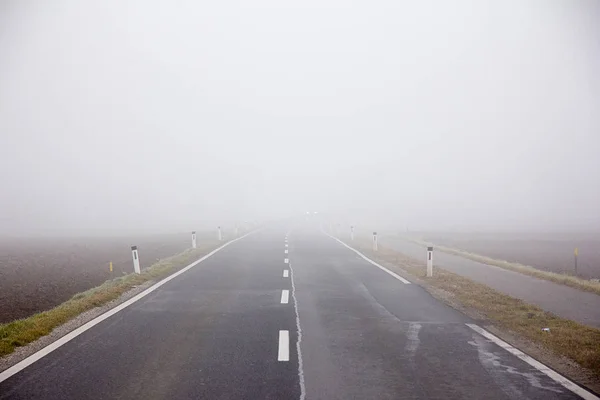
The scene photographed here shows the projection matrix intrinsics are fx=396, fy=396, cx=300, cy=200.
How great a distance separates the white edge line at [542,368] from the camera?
16.1ft

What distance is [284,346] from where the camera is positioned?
670 centimetres

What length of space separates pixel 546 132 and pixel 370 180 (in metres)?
117

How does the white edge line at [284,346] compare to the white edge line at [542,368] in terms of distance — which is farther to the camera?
the white edge line at [284,346]

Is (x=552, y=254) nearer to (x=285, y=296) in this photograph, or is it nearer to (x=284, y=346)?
(x=285, y=296)

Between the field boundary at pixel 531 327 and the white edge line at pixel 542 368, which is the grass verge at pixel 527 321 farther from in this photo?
the white edge line at pixel 542 368

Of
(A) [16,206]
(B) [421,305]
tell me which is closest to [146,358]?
(B) [421,305]

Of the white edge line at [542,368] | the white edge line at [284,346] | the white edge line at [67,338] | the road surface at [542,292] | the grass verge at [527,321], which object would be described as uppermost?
the white edge line at [67,338]

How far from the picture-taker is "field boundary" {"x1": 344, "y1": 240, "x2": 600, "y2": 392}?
594 centimetres

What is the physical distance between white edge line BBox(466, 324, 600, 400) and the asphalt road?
125 mm

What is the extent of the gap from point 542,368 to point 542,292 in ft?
23.7

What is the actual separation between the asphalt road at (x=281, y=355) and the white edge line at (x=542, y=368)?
13 centimetres

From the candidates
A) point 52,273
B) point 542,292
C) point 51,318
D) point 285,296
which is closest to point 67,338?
point 51,318

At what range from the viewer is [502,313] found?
363 inches

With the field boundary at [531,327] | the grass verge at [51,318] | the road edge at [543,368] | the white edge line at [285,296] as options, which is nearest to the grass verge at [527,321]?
the field boundary at [531,327]
